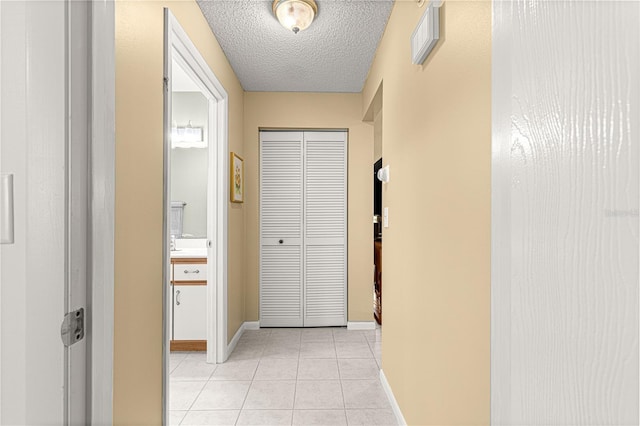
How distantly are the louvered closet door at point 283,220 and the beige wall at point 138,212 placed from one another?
217 cm

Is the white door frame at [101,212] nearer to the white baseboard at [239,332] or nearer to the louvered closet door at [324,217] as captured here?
the white baseboard at [239,332]

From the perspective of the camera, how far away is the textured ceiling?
7.98 feet

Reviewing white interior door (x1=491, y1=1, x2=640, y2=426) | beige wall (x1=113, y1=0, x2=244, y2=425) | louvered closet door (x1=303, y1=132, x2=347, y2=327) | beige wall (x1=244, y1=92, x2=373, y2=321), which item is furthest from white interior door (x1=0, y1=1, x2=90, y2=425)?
louvered closet door (x1=303, y1=132, x2=347, y2=327)

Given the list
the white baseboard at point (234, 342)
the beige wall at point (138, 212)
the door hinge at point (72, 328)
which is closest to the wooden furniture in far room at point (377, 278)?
the white baseboard at point (234, 342)

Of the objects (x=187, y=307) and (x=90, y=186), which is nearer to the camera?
(x=90, y=186)

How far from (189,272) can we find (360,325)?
6.24ft

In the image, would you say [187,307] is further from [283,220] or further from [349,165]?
[349,165]

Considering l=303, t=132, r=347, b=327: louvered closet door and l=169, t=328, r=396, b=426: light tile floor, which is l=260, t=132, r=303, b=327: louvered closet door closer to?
l=303, t=132, r=347, b=327: louvered closet door

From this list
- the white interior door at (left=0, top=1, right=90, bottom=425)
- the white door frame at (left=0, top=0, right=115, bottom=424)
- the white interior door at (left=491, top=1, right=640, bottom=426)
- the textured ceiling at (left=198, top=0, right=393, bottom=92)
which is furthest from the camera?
the textured ceiling at (left=198, top=0, right=393, bottom=92)

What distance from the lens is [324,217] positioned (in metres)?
4.14

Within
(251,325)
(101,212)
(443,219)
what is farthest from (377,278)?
(101,212)

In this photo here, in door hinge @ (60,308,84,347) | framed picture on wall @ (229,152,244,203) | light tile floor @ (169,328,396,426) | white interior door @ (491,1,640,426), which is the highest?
framed picture on wall @ (229,152,244,203)

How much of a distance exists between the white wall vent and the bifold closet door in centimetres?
249

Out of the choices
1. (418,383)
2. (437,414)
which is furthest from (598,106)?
(418,383)
